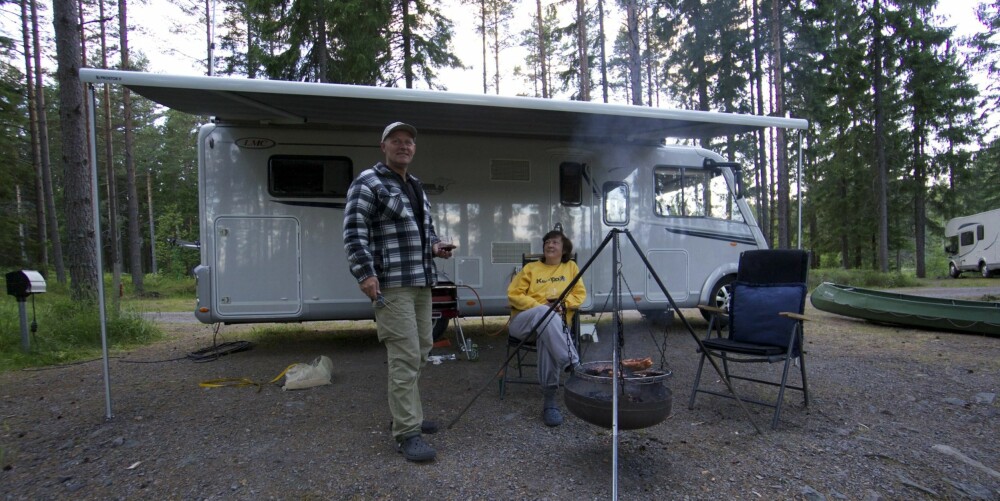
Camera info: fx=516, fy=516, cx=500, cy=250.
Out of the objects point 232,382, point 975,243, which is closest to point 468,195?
point 232,382

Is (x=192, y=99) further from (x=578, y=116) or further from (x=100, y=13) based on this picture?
(x=100, y=13)

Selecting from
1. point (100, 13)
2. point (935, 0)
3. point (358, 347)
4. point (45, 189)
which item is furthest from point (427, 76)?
point (935, 0)

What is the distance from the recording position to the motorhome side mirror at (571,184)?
566 cm

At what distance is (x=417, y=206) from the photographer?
2.81 metres

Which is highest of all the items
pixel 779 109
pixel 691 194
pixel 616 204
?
pixel 779 109

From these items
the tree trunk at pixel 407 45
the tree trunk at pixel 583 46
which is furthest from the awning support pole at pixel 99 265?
the tree trunk at pixel 583 46

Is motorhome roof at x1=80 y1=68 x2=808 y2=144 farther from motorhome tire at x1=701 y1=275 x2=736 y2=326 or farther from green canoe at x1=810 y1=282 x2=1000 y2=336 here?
green canoe at x1=810 y1=282 x2=1000 y2=336

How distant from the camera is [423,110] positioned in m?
4.40

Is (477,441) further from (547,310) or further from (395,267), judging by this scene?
(395,267)

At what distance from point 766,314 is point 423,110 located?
10.1ft

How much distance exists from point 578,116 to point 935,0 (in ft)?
60.7

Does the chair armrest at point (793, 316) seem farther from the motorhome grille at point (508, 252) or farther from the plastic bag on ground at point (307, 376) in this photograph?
the plastic bag on ground at point (307, 376)

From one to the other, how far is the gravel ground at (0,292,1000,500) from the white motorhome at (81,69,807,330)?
97cm

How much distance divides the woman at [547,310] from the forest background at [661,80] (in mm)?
4769
